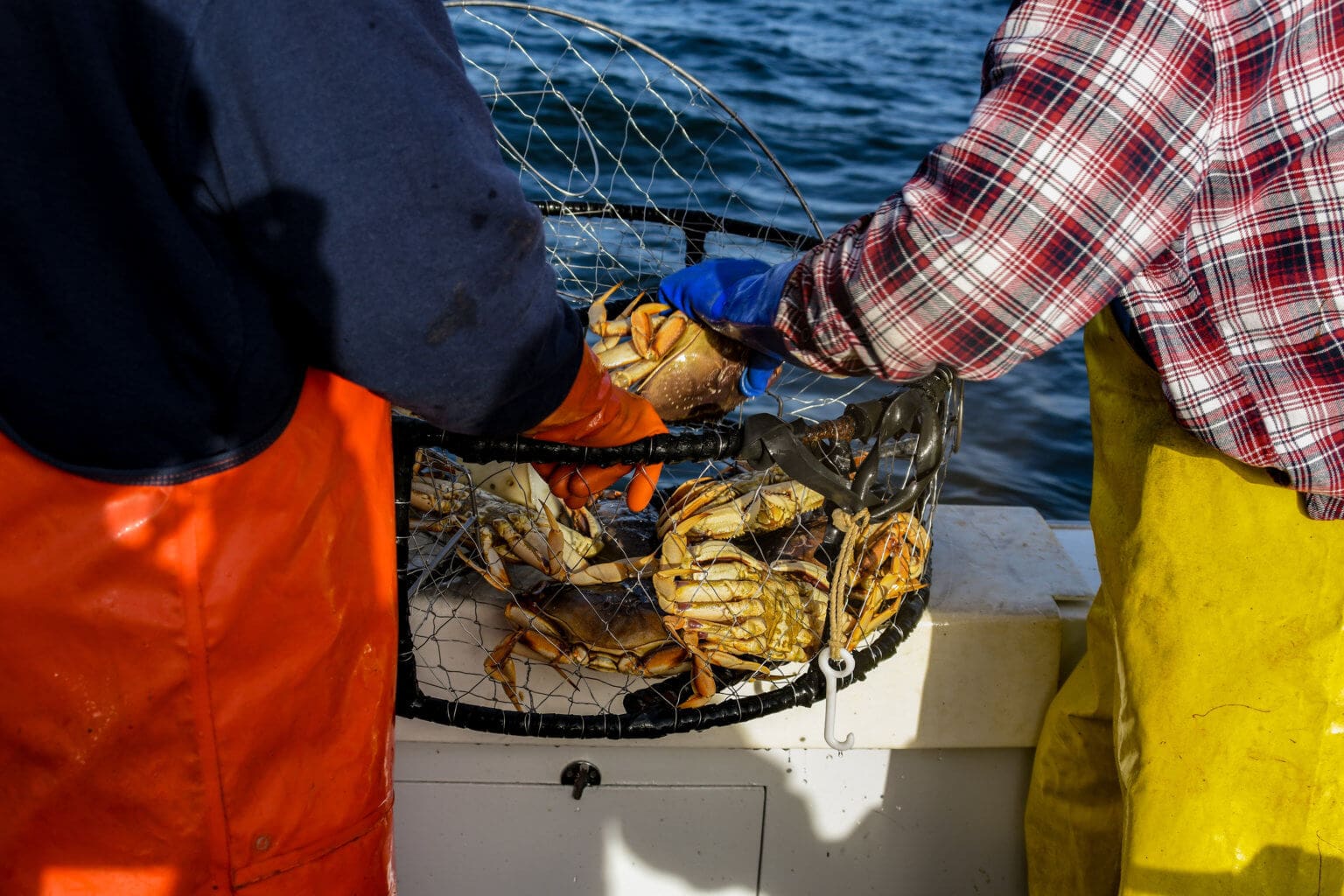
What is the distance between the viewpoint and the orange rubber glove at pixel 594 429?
1646 millimetres

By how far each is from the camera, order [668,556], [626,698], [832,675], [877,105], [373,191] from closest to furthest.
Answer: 1. [373,191]
2. [832,675]
3. [626,698]
4. [668,556]
5. [877,105]

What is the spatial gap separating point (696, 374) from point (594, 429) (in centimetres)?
86

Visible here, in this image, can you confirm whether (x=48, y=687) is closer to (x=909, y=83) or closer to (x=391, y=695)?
(x=391, y=695)

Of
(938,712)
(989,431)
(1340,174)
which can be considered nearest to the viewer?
(1340,174)

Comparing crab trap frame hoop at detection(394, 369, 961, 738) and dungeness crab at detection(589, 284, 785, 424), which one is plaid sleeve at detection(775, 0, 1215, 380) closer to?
crab trap frame hoop at detection(394, 369, 961, 738)

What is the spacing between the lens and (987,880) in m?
2.60

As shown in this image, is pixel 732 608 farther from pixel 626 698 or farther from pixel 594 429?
pixel 594 429

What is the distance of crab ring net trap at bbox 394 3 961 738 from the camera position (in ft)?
5.96

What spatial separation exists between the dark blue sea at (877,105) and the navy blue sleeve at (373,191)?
407 centimetres

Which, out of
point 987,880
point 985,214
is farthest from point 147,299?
point 987,880

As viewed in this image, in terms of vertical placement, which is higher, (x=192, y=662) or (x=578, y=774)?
(x=192, y=662)

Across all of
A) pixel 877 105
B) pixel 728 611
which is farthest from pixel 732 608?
pixel 877 105

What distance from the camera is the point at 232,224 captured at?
1.11 m

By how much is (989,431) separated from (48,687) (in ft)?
16.2
